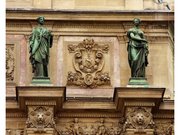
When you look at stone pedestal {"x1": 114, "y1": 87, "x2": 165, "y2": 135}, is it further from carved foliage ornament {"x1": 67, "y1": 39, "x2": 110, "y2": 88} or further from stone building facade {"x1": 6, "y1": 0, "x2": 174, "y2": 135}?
carved foliage ornament {"x1": 67, "y1": 39, "x2": 110, "y2": 88}

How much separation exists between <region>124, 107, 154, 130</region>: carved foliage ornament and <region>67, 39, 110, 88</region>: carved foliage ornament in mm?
1020

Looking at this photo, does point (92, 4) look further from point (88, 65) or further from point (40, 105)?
point (40, 105)

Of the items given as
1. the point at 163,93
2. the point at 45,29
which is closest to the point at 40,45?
the point at 45,29

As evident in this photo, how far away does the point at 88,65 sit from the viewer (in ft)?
78.6

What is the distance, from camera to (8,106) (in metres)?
23.4

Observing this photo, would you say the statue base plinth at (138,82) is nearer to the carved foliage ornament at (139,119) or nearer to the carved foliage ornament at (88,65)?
the carved foliage ornament at (139,119)

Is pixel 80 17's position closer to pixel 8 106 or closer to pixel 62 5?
pixel 62 5

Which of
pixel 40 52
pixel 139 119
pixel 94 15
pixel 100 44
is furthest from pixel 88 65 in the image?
pixel 139 119

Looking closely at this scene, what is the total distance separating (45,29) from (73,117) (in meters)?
1.67

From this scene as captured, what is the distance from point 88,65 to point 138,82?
1.16m

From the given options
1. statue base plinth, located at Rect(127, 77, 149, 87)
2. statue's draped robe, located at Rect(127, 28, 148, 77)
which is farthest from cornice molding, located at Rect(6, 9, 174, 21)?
statue base plinth, located at Rect(127, 77, 149, 87)

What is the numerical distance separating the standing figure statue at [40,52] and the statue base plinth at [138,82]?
4.99ft

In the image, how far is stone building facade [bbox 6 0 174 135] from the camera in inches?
909

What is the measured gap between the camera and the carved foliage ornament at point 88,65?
23891mm
